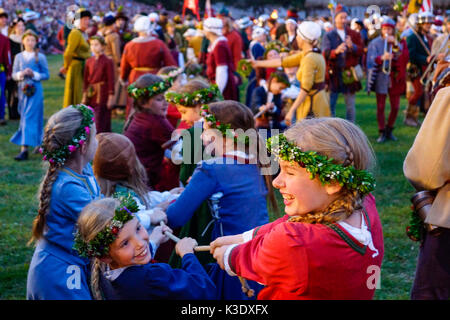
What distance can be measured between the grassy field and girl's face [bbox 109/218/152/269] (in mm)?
1869

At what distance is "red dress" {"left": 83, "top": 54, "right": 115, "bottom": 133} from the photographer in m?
9.23

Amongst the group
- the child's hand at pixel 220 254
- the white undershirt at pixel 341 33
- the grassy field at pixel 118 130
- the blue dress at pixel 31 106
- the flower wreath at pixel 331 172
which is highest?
the flower wreath at pixel 331 172

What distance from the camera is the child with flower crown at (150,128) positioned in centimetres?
511

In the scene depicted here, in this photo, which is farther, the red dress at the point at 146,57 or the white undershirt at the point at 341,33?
the white undershirt at the point at 341,33

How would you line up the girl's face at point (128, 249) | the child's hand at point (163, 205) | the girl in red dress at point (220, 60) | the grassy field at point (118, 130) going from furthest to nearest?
the girl in red dress at point (220, 60), the grassy field at point (118, 130), the child's hand at point (163, 205), the girl's face at point (128, 249)

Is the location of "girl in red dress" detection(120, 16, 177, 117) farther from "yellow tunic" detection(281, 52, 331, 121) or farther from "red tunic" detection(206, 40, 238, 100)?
"yellow tunic" detection(281, 52, 331, 121)

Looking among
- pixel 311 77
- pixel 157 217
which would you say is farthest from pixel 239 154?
pixel 311 77

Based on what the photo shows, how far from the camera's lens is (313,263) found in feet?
6.58

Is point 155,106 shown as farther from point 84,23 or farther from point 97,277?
point 84,23

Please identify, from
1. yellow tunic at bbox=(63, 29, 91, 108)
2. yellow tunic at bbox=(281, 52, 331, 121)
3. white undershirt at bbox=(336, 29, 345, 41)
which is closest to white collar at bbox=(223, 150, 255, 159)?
yellow tunic at bbox=(281, 52, 331, 121)

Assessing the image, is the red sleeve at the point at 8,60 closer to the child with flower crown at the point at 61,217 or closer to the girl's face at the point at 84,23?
the girl's face at the point at 84,23

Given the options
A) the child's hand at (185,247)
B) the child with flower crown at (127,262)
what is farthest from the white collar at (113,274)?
the child's hand at (185,247)

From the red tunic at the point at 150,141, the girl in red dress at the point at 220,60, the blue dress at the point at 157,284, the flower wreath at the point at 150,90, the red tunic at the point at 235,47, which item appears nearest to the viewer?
the blue dress at the point at 157,284

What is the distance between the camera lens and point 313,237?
203 centimetres
